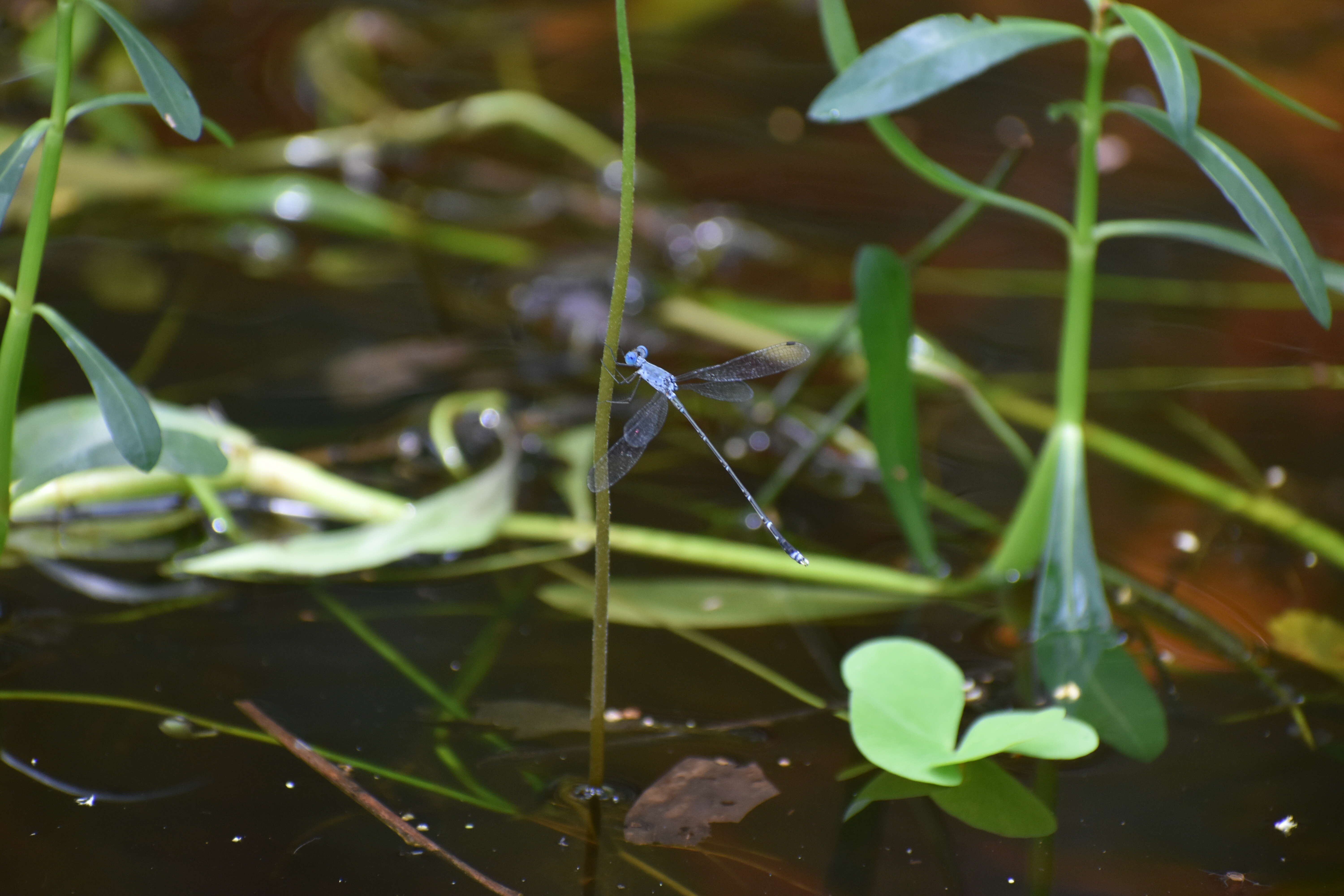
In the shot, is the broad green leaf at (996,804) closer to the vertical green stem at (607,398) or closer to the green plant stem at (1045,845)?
the green plant stem at (1045,845)

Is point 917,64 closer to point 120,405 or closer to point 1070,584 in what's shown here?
point 1070,584

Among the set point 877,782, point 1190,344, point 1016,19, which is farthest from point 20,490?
point 1190,344

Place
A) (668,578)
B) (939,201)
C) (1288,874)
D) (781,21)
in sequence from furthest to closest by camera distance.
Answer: (781,21) < (939,201) < (668,578) < (1288,874)

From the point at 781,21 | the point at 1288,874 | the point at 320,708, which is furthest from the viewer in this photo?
the point at 781,21

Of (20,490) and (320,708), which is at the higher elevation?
(20,490)

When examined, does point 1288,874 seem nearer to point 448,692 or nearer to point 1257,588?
point 1257,588

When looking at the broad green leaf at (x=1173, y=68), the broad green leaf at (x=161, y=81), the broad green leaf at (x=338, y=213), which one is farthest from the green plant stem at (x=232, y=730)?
the broad green leaf at (x=338, y=213)
